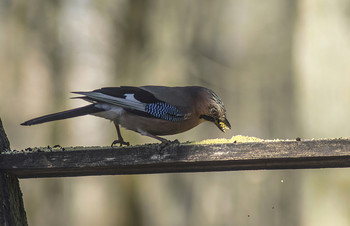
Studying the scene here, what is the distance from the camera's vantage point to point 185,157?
12.0 feet

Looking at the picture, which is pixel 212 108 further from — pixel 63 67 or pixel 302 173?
pixel 63 67

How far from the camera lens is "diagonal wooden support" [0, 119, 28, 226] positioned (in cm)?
372

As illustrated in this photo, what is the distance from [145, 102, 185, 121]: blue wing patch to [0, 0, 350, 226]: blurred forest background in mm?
5548

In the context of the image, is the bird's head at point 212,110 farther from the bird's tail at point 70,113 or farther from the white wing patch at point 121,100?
the bird's tail at point 70,113

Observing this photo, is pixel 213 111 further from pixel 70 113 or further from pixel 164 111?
pixel 70 113

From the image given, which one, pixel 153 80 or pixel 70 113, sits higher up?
pixel 153 80

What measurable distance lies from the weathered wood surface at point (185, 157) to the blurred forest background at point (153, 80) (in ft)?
22.3

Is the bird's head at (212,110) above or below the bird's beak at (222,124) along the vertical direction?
above

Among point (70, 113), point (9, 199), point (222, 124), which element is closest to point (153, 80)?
point (222, 124)

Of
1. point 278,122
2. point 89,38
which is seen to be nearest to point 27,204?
point 89,38

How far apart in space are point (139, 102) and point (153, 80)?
636 centimetres

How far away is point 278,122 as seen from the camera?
10812 millimetres

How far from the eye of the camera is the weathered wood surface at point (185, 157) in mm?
3572

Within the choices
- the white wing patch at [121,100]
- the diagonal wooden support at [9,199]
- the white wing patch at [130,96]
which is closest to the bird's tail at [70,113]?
the white wing patch at [121,100]
